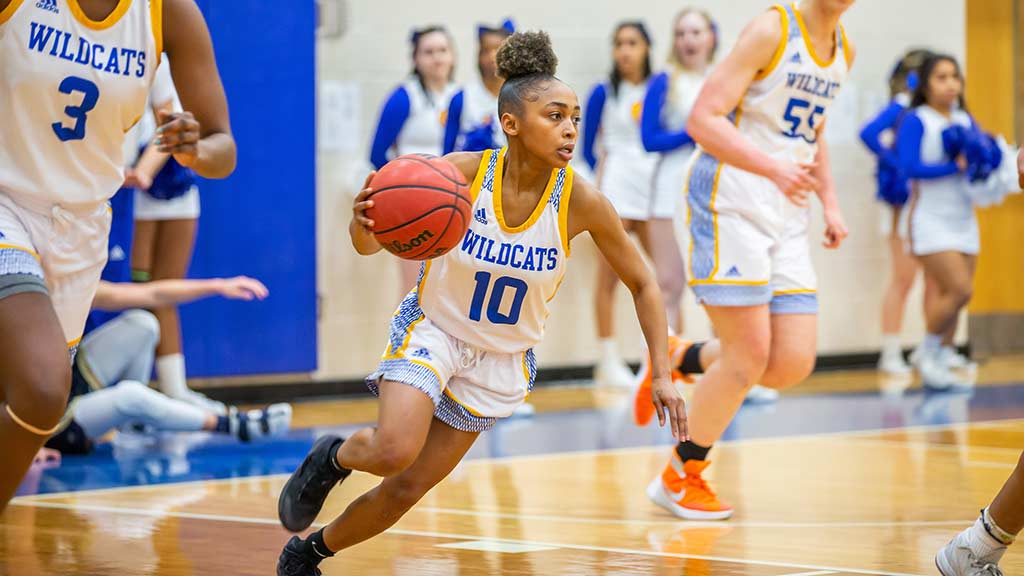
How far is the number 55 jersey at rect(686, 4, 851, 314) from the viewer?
505 cm

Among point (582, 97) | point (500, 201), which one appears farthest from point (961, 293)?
point (500, 201)

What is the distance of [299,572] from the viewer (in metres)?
3.87

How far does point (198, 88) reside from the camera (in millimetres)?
3967

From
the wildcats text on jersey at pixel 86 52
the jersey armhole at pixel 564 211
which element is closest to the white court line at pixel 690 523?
the jersey armhole at pixel 564 211

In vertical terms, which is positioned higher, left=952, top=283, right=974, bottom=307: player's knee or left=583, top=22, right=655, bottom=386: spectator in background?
left=583, top=22, right=655, bottom=386: spectator in background

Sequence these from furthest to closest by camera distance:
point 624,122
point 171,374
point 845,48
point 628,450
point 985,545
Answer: point 624,122, point 171,374, point 628,450, point 845,48, point 985,545

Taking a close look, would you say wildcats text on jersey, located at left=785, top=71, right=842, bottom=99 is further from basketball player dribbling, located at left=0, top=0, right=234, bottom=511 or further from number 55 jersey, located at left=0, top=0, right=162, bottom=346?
number 55 jersey, located at left=0, top=0, right=162, bottom=346

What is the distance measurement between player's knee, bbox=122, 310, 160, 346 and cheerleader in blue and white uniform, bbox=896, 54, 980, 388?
4.82 metres

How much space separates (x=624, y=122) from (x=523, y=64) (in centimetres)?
567

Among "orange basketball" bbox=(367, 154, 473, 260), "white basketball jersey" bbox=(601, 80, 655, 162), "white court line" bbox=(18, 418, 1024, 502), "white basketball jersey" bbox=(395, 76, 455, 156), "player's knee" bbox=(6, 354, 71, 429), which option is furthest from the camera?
"white basketball jersey" bbox=(601, 80, 655, 162)

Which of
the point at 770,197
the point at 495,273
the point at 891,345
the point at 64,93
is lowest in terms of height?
the point at 891,345

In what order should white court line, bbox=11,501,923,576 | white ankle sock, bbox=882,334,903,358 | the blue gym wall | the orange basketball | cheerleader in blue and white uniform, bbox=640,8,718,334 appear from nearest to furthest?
the orange basketball < white court line, bbox=11,501,923,576 < the blue gym wall < cheerleader in blue and white uniform, bbox=640,8,718,334 < white ankle sock, bbox=882,334,903,358

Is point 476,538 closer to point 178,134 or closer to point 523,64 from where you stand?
point 523,64

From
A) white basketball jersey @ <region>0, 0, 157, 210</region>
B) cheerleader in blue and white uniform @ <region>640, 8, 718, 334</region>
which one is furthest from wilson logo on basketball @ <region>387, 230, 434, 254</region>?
cheerleader in blue and white uniform @ <region>640, 8, 718, 334</region>
